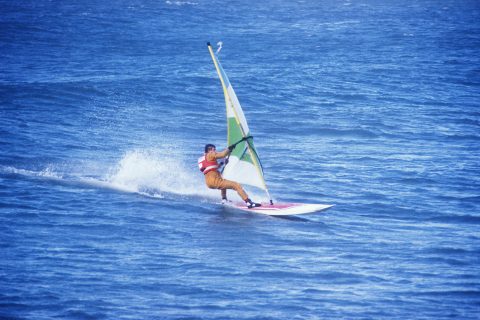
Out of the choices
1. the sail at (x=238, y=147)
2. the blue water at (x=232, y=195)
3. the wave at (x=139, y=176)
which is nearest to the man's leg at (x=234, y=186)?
the sail at (x=238, y=147)

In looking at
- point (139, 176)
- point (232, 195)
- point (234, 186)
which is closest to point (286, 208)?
point (234, 186)

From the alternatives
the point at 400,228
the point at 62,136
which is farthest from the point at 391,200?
the point at 62,136

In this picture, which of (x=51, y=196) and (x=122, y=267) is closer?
(x=122, y=267)

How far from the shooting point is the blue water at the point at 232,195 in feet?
52.8

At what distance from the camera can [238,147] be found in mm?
21109

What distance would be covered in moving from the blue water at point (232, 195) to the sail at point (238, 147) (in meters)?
0.99

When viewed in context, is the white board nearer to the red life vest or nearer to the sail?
the sail

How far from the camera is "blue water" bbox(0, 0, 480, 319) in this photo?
1609cm

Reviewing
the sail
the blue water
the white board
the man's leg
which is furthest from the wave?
the white board

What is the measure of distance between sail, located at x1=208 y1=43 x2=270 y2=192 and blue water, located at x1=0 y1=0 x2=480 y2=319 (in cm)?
99

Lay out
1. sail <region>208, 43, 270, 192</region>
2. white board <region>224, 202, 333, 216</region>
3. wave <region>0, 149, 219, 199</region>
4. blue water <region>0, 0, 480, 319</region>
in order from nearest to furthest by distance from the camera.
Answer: blue water <region>0, 0, 480, 319</region>, white board <region>224, 202, 333, 216</region>, sail <region>208, 43, 270, 192</region>, wave <region>0, 149, 219, 199</region>

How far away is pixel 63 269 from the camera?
17.0 meters

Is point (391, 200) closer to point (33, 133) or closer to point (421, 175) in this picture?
point (421, 175)

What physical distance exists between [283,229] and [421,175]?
26.5 feet
